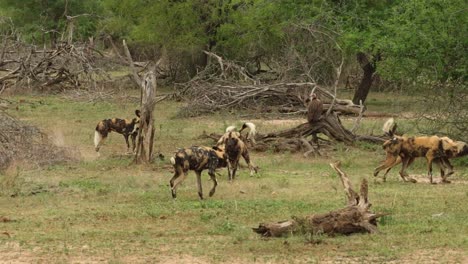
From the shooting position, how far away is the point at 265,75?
3275 cm

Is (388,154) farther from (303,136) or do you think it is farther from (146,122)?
(146,122)

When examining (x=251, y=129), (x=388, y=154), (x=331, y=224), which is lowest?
(x=331, y=224)

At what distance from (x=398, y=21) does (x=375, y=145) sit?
363 cm

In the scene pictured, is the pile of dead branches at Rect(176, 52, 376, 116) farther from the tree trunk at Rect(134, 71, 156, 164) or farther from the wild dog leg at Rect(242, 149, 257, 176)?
the wild dog leg at Rect(242, 149, 257, 176)

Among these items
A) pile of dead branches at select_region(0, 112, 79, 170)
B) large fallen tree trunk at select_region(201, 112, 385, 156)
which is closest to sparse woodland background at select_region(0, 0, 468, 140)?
large fallen tree trunk at select_region(201, 112, 385, 156)

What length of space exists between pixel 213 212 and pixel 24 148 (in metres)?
6.29

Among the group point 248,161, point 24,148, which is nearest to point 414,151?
point 248,161

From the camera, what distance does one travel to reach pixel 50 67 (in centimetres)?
2598

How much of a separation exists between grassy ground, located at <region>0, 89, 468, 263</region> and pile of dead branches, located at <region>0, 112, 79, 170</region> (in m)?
0.29

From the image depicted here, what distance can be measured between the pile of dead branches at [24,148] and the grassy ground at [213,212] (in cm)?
29

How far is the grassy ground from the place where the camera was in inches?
395

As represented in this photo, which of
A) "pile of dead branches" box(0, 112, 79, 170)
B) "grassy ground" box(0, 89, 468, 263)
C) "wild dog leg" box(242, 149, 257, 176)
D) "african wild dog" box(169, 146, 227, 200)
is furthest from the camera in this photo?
"wild dog leg" box(242, 149, 257, 176)

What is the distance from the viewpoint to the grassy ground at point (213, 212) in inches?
395

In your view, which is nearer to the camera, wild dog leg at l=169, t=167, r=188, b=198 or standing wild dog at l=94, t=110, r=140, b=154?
wild dog leg at l=169, t=167, r=188, b=198
